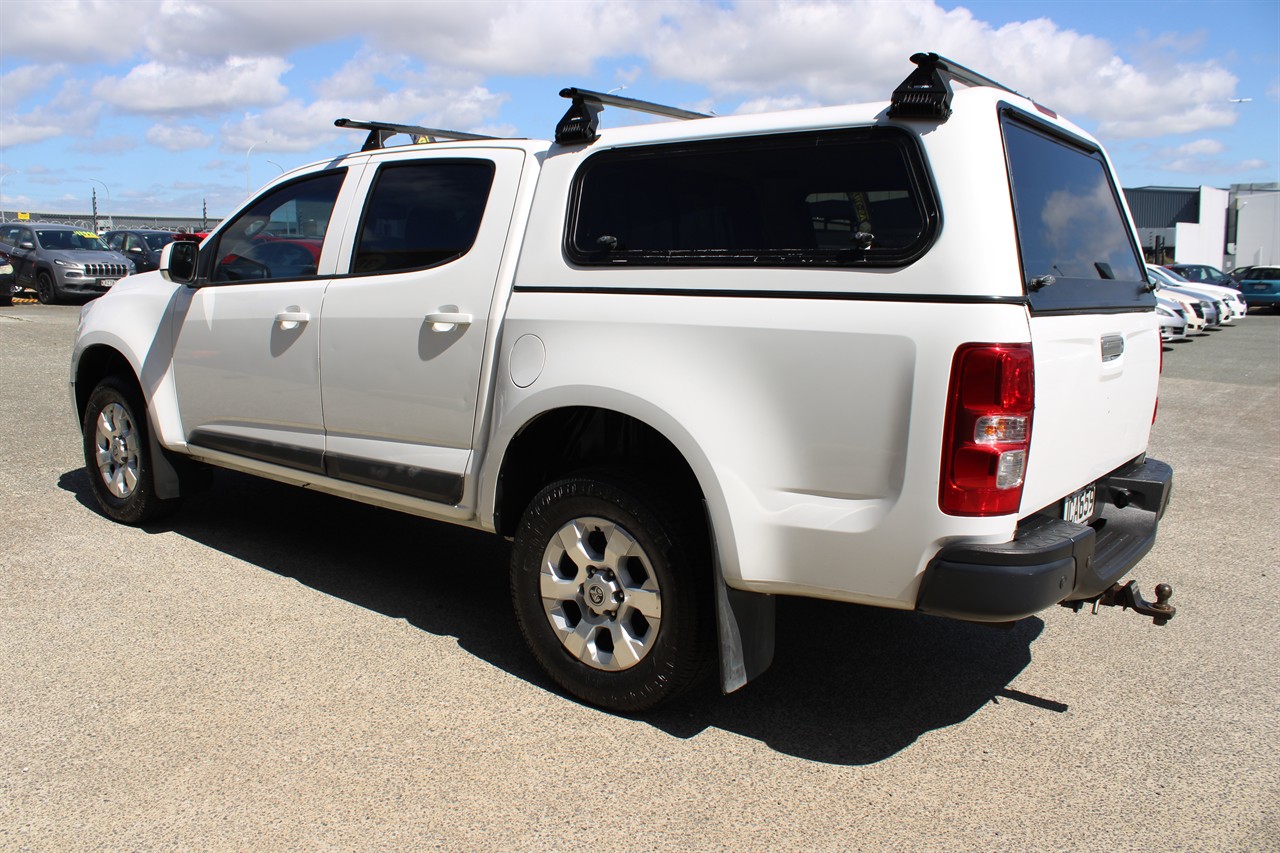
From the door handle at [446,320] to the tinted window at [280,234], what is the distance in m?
0.92

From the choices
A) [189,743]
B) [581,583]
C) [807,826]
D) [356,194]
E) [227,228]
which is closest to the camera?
[807,826]

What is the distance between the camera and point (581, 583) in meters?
3.66

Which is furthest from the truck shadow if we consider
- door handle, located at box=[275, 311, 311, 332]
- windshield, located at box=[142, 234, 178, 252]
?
windshield, located at box=[142, 234, 178, 252]

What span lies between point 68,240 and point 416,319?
22476 mm

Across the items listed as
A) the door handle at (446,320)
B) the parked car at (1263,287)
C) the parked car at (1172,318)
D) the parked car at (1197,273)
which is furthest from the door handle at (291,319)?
the parked car at (1263,287)

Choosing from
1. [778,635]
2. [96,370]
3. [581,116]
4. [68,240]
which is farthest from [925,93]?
[68,240]

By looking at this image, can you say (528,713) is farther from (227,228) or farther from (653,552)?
(227,228)

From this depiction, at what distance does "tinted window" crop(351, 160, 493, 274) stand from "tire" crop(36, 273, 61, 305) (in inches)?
813

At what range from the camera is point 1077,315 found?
3225mm

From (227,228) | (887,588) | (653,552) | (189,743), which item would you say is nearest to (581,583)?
(653,552)

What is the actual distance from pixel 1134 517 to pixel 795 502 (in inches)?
60.5

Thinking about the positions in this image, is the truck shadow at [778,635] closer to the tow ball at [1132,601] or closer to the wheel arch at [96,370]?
the tow ball at [1132,601]

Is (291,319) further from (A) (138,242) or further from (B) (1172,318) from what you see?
(A) (138,242)

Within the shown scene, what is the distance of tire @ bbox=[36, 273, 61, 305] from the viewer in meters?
21.9
